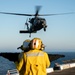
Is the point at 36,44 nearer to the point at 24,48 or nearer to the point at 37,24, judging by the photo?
the point at 24,48

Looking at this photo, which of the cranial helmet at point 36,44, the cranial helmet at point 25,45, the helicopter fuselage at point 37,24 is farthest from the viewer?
the helicopter fuselage at point 37,24

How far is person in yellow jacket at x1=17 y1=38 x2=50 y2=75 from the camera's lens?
547 cm

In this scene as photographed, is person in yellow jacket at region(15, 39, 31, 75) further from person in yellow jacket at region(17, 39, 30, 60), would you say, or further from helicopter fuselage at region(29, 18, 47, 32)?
helicopter fuselage at region(29, 18, 47, 32)

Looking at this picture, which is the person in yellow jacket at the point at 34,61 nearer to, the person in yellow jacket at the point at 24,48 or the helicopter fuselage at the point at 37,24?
the person in yellow jacket at the point at 24,48

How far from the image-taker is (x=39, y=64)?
554cm

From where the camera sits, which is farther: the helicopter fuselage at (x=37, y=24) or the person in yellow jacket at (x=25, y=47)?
the helicopter fuselage at (x=37, y=24)

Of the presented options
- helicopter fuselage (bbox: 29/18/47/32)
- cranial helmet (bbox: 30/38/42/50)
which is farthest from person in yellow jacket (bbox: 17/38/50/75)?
helicopter fuselage (bbox: 29/18/47/32)

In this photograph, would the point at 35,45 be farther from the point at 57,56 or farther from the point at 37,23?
the point at 37,23

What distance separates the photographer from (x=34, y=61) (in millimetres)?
5508

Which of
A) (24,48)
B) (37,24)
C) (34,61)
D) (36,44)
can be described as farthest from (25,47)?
(37,24)

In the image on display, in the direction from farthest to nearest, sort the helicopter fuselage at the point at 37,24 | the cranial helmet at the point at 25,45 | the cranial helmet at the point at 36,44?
the helicopter fuselage at the point at 37,24 → the cranial helmet at the point at 36,44 → the cranial helmet at the point at 25,45

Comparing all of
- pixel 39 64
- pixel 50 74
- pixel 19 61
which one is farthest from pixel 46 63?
pixel 50 74

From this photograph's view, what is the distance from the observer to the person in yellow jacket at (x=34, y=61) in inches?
215

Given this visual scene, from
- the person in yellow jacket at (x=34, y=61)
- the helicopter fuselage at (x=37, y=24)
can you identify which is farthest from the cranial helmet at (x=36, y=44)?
the helicopter fuselage at (x=37, y=24)
